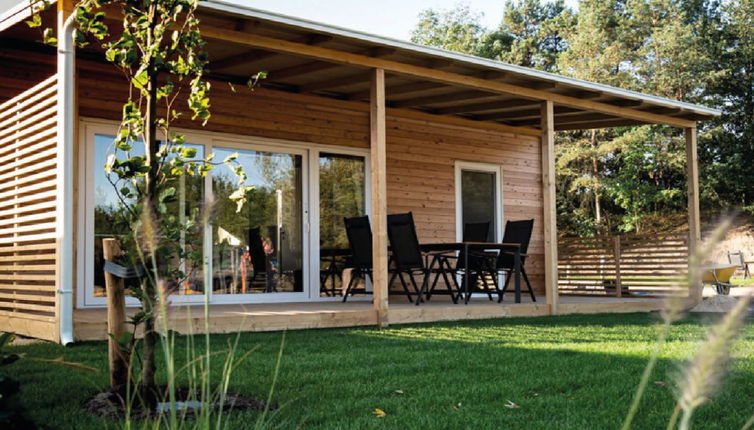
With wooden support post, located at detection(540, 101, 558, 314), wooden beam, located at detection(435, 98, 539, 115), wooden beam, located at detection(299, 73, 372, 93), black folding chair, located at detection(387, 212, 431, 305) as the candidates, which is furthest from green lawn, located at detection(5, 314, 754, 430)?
wooden beam, located at detection(435, 98, 539, 115)

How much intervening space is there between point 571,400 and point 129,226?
198cm

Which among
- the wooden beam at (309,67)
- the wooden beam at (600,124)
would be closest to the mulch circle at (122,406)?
the wooden beam at (309,67)

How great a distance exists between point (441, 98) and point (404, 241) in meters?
2.33

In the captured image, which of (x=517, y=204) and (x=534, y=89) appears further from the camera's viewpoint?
(x=517, y=204)

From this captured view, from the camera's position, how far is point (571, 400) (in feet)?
10.8

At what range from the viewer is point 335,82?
8.17m

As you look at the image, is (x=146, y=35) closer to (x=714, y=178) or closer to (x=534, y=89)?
(x=534, y=89)

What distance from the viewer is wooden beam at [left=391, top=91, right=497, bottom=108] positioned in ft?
28.6

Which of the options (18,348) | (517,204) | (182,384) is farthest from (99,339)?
(517,204)

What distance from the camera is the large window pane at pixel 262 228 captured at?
8117 mm

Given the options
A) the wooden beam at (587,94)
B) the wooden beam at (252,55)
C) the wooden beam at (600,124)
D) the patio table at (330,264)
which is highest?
the wooden beam at (252,55)

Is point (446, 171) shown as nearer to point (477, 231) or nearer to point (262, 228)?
point (477, 231)

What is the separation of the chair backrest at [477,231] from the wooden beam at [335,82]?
8.40 ft

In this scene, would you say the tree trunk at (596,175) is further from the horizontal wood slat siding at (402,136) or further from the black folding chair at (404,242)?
the black folding chair at (404,242)
